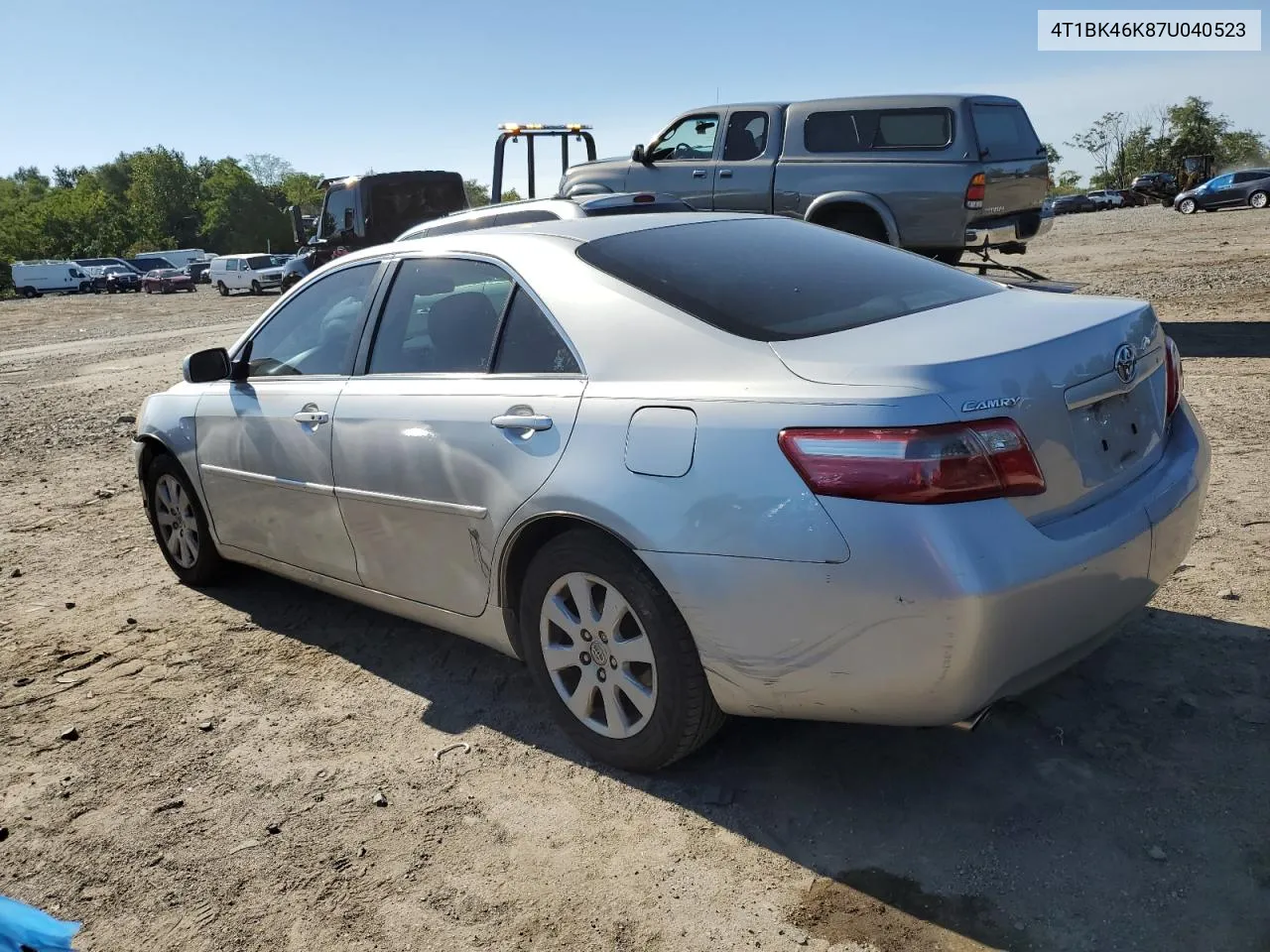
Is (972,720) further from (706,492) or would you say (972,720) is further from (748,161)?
(748,161)

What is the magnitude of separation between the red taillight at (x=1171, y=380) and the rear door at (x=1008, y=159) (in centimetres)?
734

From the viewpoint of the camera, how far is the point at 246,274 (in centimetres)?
3747

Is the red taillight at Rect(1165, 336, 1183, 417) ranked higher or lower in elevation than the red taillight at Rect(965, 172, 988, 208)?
lower

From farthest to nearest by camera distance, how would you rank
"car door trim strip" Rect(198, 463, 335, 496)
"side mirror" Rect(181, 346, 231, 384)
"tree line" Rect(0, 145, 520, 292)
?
1. "tree line" Rect(0, 145, 520, 292)
2. "side mirror" Rect(181, 346, 231, 384)
3. "car door trim strip" Rect(198, 463, 335, 496)

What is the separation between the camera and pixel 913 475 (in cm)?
237

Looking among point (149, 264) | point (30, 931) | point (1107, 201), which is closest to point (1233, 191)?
point (1107, 201)

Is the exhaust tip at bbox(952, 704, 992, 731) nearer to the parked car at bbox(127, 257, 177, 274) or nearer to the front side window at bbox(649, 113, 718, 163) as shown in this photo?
the front side window at bbox(649, 113, 718, 163)

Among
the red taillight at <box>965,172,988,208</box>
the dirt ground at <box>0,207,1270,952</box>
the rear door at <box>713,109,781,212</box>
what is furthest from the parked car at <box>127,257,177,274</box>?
the dirt ground at <box>0,207,1270,952</box>

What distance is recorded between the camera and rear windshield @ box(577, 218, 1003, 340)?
299cm

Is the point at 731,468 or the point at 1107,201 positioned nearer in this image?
the point at 731,468

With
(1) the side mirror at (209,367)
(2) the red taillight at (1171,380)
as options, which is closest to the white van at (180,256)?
(1) the side mirror at (209,367)

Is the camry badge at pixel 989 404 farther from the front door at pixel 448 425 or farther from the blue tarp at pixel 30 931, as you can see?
the blue tarp at pixel 30 931

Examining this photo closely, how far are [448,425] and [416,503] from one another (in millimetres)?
309

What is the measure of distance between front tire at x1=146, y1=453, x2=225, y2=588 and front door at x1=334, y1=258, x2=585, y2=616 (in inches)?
56.8
